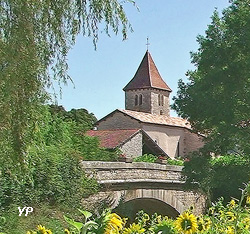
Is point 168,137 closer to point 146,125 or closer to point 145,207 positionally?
point 146,125

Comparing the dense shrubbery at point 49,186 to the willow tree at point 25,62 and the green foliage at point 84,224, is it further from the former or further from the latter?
the green foliage at point 84,224

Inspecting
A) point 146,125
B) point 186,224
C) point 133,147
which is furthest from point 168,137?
point 186,224

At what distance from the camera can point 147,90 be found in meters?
53.3

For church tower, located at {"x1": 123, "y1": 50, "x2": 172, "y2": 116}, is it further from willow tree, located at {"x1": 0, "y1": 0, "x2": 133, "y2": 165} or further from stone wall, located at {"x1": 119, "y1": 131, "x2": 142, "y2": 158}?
willow tree, located at {"x1": 0, "y1": 0, "x2": 133, "y2": 165}

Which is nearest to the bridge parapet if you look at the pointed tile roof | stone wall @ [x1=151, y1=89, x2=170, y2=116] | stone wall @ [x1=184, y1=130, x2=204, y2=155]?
stone wall @ [x1=184, y1=130, x2=204, y2=155]

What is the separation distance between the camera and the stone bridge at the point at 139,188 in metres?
12.6

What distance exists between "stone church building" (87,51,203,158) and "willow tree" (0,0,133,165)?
10719mm

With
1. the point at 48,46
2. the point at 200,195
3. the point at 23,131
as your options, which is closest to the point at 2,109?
the point at 23,131

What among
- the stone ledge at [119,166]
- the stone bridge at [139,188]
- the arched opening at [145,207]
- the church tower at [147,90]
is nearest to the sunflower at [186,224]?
the stone bridge at [139,188]

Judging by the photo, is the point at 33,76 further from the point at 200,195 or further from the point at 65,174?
the point at 200,195

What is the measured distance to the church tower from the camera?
53688mm

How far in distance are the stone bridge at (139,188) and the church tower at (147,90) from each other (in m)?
35.4

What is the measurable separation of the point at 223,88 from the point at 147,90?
→ 129 ft

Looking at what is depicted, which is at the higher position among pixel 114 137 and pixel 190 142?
pixel 190 142
